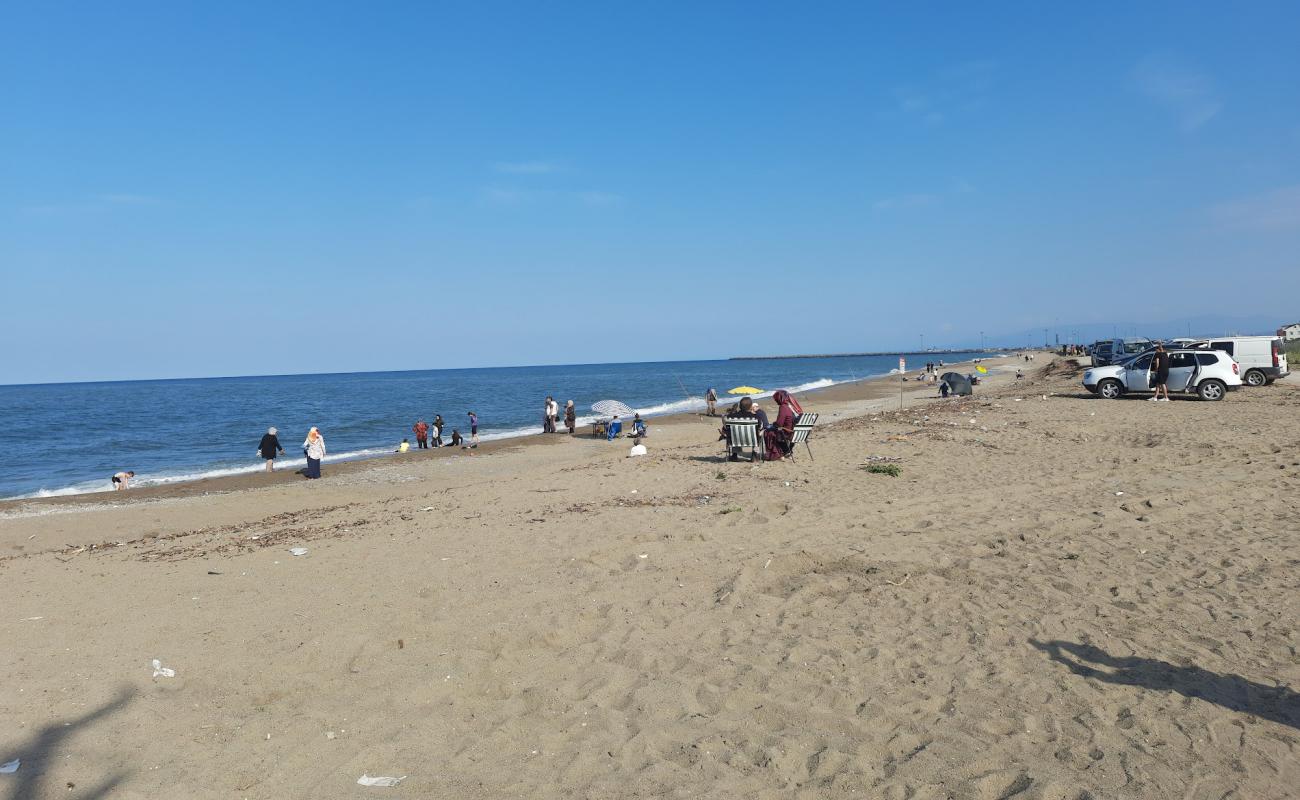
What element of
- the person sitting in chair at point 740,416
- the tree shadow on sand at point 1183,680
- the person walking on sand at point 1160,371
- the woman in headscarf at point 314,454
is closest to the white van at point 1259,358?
the person walking on sand at point 1160,371

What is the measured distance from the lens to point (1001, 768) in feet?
12.2

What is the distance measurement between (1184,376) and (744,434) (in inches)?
636

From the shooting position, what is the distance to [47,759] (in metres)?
4.18

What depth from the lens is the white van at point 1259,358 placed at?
24.3 m

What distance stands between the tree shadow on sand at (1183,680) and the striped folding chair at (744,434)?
897cm

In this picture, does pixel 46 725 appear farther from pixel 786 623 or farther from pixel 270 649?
pixel 786 623

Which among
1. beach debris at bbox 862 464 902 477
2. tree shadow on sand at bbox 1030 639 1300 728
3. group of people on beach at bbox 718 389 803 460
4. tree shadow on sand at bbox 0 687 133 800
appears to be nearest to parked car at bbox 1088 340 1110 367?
group of people on beach at bbox 718 389 803 460

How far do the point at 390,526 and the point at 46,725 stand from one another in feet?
18.5

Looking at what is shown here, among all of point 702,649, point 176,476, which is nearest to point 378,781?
point 702,649

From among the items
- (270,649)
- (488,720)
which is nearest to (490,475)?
(270,649)

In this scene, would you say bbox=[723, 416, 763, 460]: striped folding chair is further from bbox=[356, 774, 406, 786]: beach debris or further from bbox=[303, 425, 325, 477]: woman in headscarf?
bbox=[303, 425, 325, 477]: woman in headscarf

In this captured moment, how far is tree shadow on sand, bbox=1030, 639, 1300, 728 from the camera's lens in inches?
163

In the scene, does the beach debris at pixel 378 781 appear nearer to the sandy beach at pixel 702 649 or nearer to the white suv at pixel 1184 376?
the sandy beach at pixel 702 649

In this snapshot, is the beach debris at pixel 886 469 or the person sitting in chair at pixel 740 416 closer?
the beach debris at pixel 886 469
